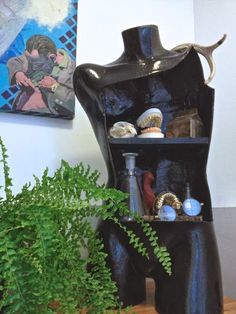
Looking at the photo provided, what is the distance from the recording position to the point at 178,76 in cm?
88

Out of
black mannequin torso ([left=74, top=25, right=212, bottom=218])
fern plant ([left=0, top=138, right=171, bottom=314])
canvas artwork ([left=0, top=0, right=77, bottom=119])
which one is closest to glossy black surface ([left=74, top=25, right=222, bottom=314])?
black mannequin torso ([left=74, top=25, right=212, bottom=218])

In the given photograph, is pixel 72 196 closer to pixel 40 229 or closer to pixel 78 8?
pixel 40 229

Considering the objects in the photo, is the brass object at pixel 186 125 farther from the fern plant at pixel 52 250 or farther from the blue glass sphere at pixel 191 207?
the fern plant at pixel 52 250

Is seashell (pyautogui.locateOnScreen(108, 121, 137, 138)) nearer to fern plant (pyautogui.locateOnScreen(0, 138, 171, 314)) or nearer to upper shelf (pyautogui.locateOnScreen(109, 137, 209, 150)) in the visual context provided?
upper shelf (pyautogui.locateOnScreen(109, 137, 209, 150))

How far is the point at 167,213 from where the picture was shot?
2.55ft

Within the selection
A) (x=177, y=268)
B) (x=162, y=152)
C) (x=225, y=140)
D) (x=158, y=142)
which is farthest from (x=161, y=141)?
(x=225, y=140)

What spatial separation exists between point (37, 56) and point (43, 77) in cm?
6

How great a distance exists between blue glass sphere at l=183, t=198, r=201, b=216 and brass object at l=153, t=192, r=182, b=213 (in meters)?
A: 0.02

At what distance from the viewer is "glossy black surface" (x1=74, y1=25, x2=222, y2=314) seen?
701 mm

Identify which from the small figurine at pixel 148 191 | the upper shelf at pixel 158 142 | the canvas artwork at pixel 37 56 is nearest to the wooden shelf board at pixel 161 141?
the upper shelf at pixel 158 142

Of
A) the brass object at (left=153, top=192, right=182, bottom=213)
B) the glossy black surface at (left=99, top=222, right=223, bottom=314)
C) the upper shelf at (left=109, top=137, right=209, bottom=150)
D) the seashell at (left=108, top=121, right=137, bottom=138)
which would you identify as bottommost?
the glossy black surface at (left=99, top=222, right=223, bottom=314)

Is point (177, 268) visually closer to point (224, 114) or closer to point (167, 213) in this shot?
point (167, 213)

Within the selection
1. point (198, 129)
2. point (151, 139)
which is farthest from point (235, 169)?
point (151, 139)

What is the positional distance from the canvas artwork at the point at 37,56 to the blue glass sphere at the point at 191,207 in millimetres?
444
